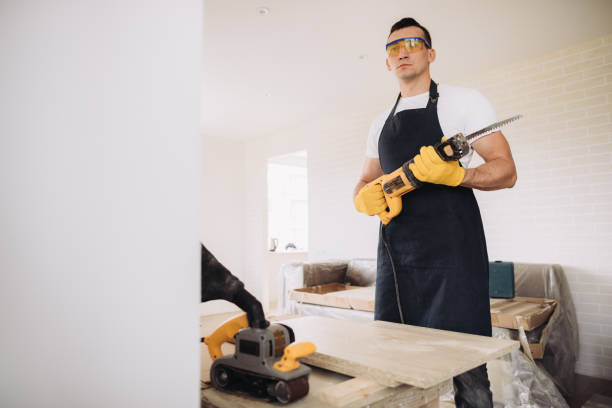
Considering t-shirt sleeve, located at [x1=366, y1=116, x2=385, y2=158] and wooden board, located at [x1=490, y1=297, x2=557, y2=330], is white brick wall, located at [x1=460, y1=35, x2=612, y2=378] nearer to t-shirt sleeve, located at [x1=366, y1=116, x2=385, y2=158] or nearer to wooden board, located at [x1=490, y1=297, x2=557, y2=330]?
wooden board, located at [x1=490, y1=297, x2=557, y2=330]

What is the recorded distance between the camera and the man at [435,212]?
1.09 metres

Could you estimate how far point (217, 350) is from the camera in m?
0.74

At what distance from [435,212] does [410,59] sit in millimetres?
524

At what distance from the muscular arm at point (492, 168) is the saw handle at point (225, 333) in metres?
0.76

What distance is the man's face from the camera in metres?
1.31

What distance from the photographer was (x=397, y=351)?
760 mm

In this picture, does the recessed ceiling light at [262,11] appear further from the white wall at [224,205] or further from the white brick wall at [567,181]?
the white wall at [224,205]

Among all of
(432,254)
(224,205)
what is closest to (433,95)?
(432,254)

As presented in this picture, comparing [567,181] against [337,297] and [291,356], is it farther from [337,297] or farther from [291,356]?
[291,356]

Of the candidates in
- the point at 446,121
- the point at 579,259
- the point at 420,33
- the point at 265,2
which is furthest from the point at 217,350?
the point at 579,259

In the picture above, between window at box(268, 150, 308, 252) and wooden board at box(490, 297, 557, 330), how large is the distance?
4173mm

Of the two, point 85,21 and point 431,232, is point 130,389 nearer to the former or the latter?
point 85,21

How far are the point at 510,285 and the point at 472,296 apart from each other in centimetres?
214

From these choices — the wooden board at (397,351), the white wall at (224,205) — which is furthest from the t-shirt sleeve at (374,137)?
the white wall at (224,205)
